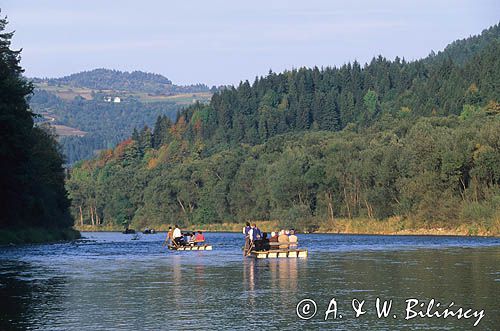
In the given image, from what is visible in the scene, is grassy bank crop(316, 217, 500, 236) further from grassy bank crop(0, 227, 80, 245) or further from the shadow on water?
the shadow on water

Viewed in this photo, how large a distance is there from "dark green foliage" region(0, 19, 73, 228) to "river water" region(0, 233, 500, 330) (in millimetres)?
23703

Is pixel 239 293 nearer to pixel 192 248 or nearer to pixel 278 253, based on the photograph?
pixel 278 253

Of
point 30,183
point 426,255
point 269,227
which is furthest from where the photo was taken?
point 269,227

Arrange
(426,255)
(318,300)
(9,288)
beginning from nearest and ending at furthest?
(318,300), (9,288), (426,255)

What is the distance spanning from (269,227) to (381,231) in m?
35.0

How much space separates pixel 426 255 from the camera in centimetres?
6394

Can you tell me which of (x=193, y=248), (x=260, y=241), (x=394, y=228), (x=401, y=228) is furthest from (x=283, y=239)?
(x=394, y=228)

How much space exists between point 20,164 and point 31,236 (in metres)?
10.7

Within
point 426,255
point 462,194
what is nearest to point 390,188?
point 462,194

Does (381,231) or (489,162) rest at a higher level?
(489,162)

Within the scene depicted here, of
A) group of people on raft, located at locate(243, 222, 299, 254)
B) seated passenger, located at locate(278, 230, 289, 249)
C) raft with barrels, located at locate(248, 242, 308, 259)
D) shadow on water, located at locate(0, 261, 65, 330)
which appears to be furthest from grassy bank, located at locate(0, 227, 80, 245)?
shadow on water, located at locate(0, 261, 65, 330)

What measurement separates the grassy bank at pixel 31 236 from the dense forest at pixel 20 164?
151mm

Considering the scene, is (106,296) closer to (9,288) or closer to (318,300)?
(9,288)

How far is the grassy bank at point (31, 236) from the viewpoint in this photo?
275ft
